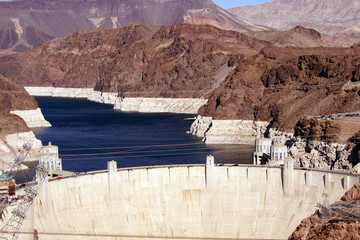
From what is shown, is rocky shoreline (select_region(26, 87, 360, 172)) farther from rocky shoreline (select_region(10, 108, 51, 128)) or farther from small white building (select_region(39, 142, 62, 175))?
rocky shoreline (select_region(10, 108, 51, 128))

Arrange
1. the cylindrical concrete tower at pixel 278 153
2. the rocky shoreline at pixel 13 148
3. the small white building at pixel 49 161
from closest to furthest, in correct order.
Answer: the small white building at pixel 49 161 → the cylindrical concrete tower at pixel 278 153 → the rocky shoreline at pixel 13 148

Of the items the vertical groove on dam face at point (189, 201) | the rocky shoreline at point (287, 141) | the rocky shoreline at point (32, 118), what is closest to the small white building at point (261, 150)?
the rocky shoreline at point (287, 141)

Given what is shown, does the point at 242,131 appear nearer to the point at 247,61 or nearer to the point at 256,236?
the point at 247,61

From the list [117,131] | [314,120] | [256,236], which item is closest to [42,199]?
[256,236]

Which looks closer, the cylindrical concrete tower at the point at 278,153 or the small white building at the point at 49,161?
the small white building at the point at 49,161

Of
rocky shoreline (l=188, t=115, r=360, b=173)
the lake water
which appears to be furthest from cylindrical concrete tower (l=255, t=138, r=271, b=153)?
the lake water

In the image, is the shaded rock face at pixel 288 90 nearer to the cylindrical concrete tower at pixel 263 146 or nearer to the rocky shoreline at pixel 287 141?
the rocky shoreline at pixel 287 141

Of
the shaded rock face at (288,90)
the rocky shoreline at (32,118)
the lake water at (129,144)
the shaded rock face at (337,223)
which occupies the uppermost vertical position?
the shaded rock face at (288,90)

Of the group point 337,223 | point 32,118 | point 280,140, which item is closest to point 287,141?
point 280,140
